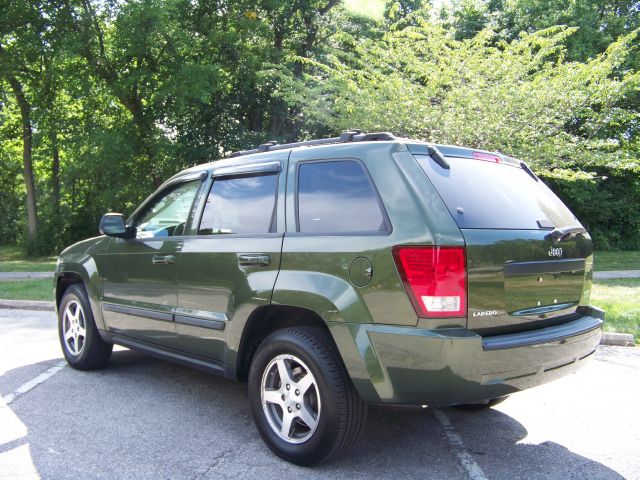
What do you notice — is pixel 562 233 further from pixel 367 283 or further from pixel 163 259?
pixel 163 259

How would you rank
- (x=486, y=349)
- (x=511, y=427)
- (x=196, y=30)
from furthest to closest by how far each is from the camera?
(x=196, y=30), (x=511, y=427), (x=486, y=349)

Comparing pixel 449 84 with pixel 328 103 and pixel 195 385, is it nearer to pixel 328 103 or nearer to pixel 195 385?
pixel 328 103

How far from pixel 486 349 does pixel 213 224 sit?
215 cm

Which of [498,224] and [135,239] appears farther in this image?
[135,239]

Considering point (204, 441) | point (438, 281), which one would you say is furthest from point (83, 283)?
point (438, 281)

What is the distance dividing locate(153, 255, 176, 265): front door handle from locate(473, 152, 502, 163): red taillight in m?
2.28

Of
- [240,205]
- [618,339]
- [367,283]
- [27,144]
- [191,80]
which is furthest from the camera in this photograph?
[27,144]

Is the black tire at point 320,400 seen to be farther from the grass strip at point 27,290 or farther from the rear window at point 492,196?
the grass strip at point 27,290

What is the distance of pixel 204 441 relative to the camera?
3783mm

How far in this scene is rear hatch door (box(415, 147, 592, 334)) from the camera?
3.04 metres

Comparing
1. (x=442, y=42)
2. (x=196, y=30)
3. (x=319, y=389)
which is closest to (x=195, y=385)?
(x=319, y=389)

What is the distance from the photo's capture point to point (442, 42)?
13.2 metres

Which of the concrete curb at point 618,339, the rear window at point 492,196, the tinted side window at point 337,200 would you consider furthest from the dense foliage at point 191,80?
the tinted side window at point 337,200

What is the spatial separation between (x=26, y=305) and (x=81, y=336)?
5210 mm
